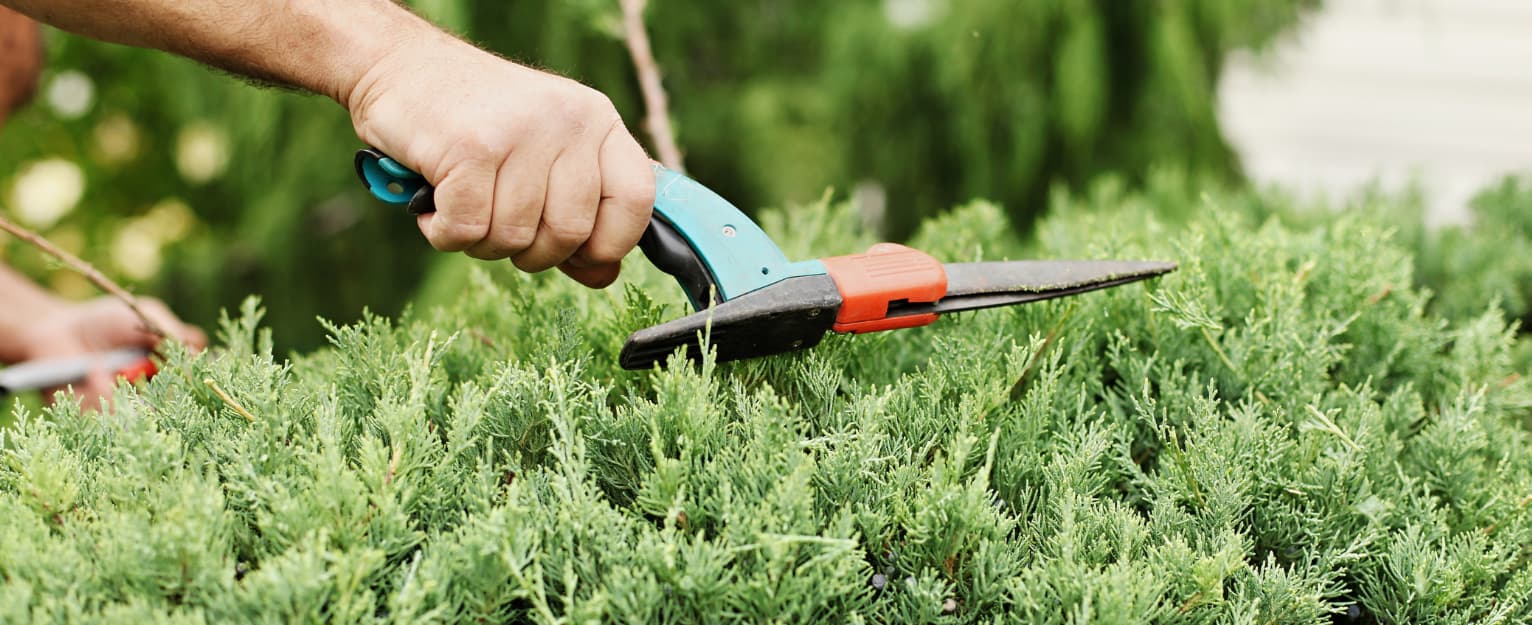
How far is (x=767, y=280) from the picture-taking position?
1377 millimetres

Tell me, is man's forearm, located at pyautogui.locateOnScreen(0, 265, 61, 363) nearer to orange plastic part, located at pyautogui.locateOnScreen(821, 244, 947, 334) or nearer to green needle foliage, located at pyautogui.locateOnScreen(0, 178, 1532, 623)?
green needle foliage, located at pyautogui.locateOnScreen(0, 178, 1532, 623)

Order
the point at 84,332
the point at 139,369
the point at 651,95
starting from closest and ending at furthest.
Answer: the point at 139,369 → the point at 651,95 → the point at 84,332

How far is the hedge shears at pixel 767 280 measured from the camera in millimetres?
1354

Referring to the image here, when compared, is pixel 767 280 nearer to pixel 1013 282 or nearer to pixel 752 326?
pixel 752 326

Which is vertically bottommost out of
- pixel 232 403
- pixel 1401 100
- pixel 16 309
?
pixel 232 403

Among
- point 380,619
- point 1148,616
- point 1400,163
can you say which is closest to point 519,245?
point 380,619

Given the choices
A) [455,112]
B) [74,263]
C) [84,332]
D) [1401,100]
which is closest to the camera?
[455,112]

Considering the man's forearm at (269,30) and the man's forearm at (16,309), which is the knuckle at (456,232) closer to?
the man's forearm at (269,30)

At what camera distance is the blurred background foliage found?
139 inches

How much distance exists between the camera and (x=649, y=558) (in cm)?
105

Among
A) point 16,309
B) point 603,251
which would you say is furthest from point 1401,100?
point 16,309

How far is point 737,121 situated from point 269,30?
2.71 meters

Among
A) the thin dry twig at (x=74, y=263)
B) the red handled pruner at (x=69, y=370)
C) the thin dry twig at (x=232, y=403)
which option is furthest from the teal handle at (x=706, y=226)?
the red handled pruner at (x=69, y=370)

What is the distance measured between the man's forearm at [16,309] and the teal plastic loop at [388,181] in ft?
6.06
